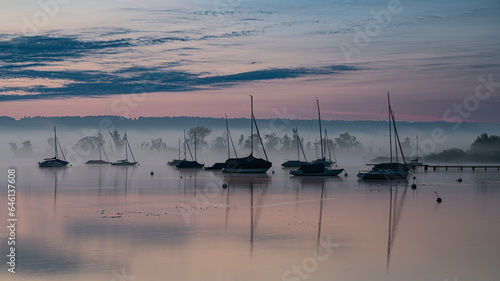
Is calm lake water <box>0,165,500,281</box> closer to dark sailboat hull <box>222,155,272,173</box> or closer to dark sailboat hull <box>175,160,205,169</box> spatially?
dark sailboat hull <box>222,155,272,173</box>

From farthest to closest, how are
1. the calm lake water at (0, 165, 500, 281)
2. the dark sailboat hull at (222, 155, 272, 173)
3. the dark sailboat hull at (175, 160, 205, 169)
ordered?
the dark sailboat hull at (175, 160, 205, 169) < the dark sailboat hull at (222, 155, 272, 173) < the calm lake water at (0, 165, 500, 281)

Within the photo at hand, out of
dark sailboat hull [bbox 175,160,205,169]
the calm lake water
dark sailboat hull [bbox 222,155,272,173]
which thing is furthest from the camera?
dark sailboat hull [bbox 175,160,205,169]

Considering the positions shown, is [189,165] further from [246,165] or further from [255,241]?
[255,241]

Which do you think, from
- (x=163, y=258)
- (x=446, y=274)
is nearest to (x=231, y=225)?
(x=163, y=258)

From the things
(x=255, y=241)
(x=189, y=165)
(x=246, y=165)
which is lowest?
(x=189, y=165)

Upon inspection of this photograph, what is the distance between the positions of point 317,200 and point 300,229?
21195 millimetres

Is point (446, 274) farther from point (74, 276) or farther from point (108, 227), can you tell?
point (108, 227)

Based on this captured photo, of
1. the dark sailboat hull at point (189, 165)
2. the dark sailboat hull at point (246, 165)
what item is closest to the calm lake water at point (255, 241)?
the dark sailboat hull at point (246, 165)

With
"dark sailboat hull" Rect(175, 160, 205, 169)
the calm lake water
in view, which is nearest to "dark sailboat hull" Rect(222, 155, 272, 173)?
"dark sailboat hull" Rect(175, 160, 205, 169)

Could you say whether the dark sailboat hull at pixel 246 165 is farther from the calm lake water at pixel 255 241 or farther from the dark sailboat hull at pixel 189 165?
the calm lake water at pixel 255 241

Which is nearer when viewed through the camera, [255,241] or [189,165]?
[255,241]

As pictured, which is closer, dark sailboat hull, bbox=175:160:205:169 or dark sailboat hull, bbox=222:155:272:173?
dark sailboat hull, bbox=222:155:272:173

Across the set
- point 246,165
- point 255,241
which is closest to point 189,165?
point 246,165

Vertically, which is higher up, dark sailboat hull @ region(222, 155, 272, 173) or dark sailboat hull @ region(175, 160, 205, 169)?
dark sailboat hull @ region(222, 155, 272, 173)
